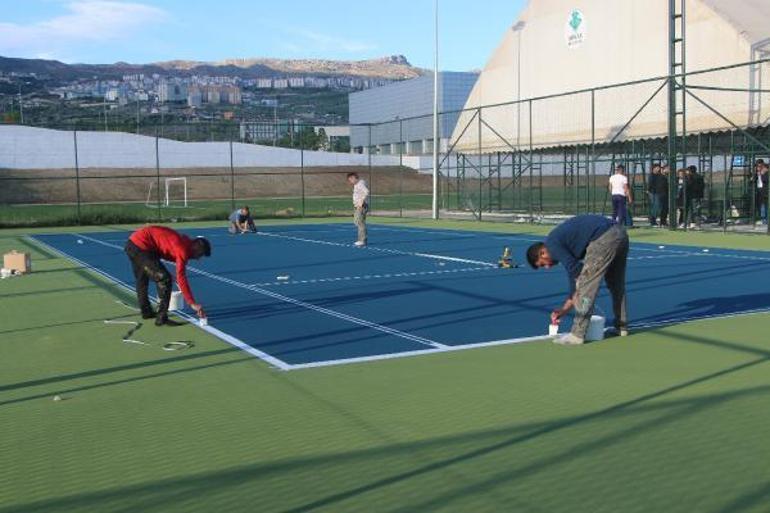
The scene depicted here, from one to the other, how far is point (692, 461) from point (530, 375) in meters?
2.50

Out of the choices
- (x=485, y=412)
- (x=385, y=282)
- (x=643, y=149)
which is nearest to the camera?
(x=485, y=412)

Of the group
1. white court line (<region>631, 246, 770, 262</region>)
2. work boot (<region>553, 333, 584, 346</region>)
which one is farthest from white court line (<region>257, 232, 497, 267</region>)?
work boot (<region>553, 333, 584, 346</region>)

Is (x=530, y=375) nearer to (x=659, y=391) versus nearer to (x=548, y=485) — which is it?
(x=659, y=391)

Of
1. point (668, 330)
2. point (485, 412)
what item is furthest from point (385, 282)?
point (485, 412)

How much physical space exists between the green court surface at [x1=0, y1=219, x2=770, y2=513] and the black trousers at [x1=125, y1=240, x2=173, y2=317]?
3.73 ft

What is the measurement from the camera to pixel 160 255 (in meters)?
11.1

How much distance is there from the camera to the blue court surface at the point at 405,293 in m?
9.84

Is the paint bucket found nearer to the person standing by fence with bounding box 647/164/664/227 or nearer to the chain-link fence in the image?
the chain-link fence

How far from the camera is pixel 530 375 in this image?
26.0 ft

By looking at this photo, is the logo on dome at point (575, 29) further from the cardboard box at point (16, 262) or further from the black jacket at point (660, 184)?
the cardboard box at point (16, 262)

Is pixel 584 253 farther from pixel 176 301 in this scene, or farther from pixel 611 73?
pixel 611 73

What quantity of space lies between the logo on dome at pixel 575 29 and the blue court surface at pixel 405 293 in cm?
2337

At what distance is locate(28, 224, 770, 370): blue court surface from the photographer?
32.3 ft

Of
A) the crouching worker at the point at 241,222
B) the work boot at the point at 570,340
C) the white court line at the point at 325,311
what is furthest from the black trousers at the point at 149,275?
the crouching worker at the point at 241,222
